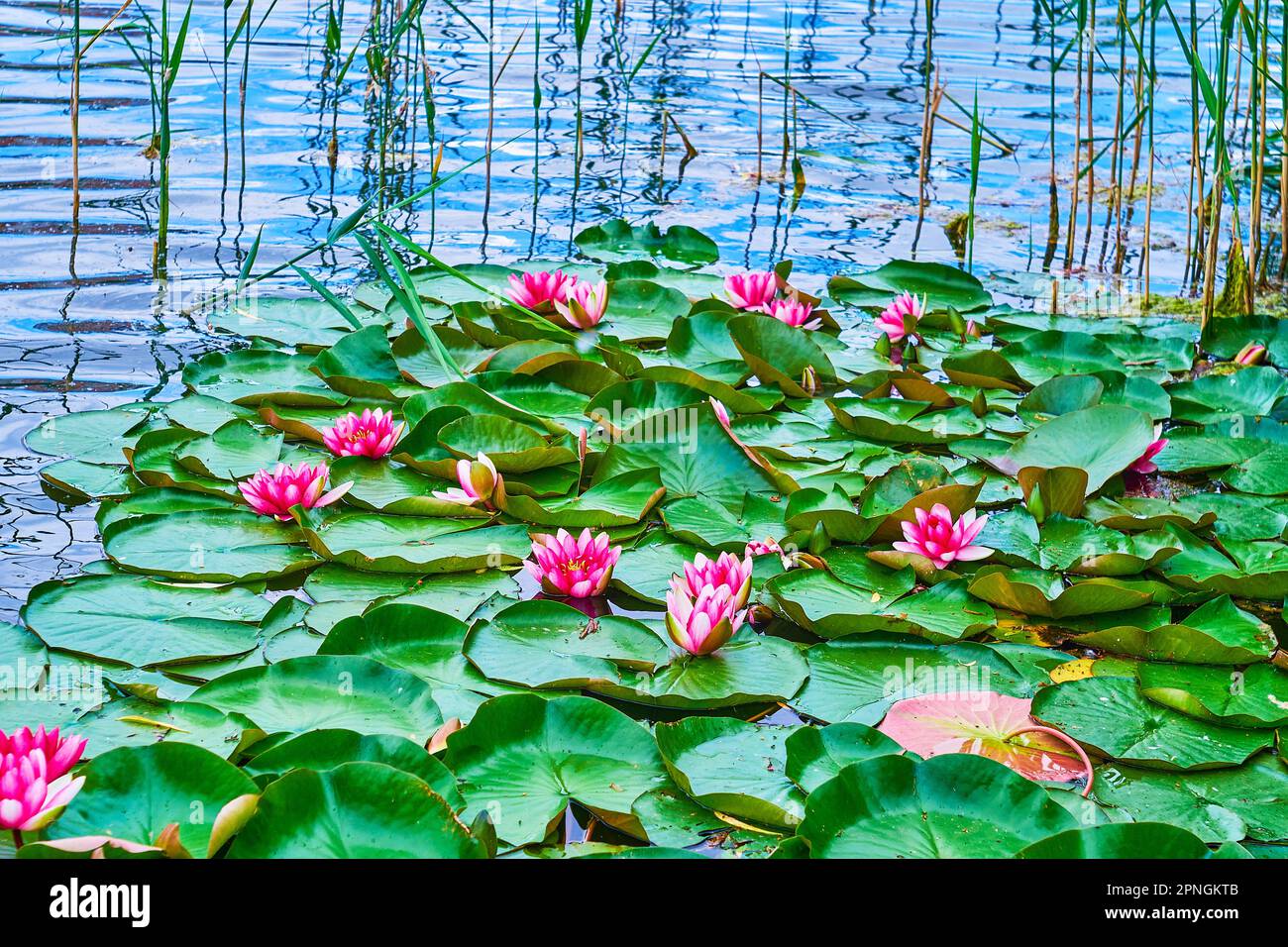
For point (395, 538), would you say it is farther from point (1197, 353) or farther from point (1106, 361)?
point (1197, 353)

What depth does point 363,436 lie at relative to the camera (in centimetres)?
277

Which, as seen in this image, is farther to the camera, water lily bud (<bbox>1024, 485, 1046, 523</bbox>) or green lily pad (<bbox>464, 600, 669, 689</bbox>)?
water lily bud (<bbox>1024, 485, 1046, 523</bbox>)

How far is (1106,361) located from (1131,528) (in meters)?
1.04

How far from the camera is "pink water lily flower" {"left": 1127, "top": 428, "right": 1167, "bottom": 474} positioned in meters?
2.83

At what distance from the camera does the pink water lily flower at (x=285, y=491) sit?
2494 mm

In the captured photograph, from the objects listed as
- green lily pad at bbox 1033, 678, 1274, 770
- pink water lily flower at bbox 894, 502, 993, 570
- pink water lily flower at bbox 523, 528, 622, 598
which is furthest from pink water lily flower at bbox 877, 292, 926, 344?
green lily pad at bbox 1033, 678, 1274, 770

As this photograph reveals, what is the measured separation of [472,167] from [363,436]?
127 inches

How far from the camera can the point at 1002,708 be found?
198 centimetres

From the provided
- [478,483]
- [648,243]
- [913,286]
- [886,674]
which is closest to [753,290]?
[913,286]

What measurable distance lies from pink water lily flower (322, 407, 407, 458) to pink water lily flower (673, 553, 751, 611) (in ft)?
3.09

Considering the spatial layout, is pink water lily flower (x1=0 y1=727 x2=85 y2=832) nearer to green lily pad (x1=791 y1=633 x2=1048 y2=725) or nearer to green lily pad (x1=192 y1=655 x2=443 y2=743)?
green lily pad (x1=192 y1=655 x2=443 y2=743)

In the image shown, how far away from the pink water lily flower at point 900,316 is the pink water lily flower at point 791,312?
21cm

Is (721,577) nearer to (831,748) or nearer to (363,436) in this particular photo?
(831,748)

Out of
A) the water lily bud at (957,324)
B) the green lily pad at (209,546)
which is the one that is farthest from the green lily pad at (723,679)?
the water lily bud at (957,324)
